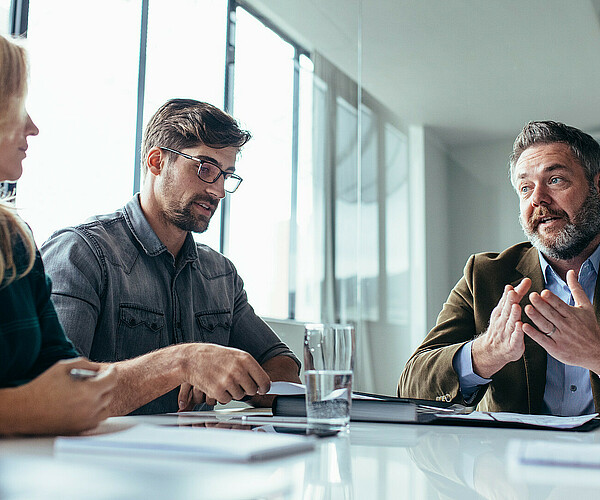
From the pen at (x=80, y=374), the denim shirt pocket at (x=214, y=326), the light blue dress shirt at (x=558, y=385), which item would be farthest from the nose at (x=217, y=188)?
the pen at (x=80, y=374)

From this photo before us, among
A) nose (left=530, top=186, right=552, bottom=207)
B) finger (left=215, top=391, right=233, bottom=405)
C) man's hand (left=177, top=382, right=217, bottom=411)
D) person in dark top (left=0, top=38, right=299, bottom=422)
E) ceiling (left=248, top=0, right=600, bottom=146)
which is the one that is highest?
ceiling (left=248, top=0, right=600, bottom=146)

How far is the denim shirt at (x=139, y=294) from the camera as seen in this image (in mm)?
1550

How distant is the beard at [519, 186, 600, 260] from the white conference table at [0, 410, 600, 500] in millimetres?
1414

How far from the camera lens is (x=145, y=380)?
135 centimetres

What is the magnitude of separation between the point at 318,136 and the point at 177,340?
8.24 feet

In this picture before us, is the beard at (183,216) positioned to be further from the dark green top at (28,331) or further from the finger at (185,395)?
the dark green top at (28,331)

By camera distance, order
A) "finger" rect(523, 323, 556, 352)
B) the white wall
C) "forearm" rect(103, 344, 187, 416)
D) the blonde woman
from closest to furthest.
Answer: the blonde woman → "forearm" rect(103, 344, 187, 416) → "finger" rect(523, 323, 556, 352) → the white wall

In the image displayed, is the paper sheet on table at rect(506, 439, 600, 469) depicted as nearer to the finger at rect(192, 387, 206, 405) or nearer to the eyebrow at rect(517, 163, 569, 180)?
the finger at rect(192, 387, 206, 405)

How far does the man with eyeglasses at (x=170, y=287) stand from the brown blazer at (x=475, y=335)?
0.38 m

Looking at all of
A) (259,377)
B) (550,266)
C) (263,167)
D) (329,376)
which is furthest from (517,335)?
(263,167)

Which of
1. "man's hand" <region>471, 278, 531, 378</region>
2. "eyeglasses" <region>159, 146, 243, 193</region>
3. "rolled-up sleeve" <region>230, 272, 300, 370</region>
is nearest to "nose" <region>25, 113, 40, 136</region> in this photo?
"eyeglasses" <region>159, 146, 243, 193</region>

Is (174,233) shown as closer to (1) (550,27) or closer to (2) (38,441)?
(2) (38,441)

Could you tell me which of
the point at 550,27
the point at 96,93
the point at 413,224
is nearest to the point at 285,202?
the point at 413,224

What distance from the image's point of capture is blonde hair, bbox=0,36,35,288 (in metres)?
1.02
